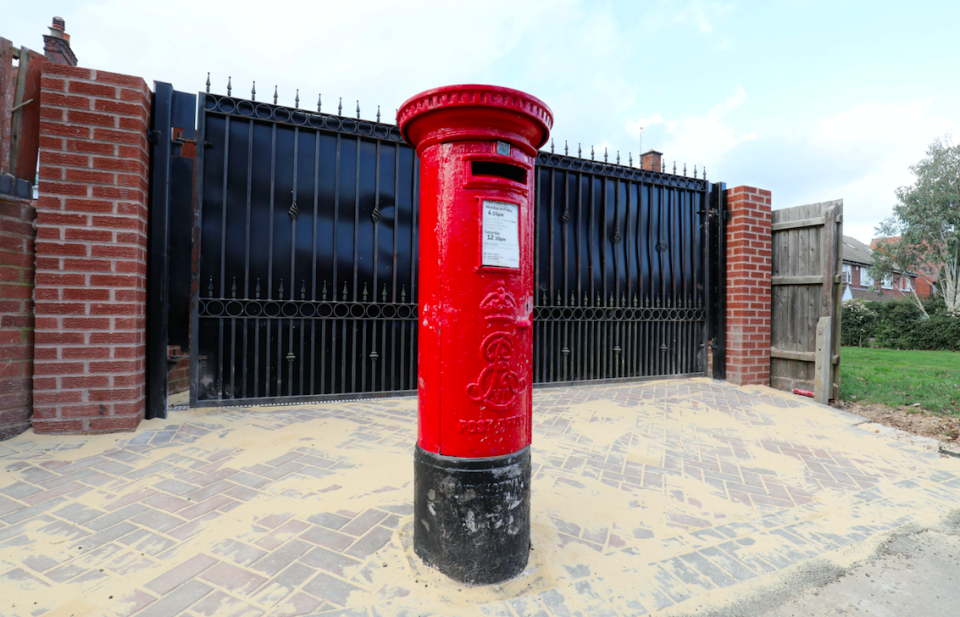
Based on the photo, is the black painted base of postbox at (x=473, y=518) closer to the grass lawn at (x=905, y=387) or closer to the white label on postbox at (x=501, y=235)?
the white label on postbox at (x=501, y=235)

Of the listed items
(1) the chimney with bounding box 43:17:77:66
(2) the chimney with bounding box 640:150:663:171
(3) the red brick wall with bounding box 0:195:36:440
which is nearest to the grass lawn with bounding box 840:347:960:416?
(2) the chimney with bounding box 640:150:663:171

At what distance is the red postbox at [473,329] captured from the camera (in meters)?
2.06

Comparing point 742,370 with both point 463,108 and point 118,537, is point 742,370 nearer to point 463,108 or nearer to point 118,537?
point 463,108

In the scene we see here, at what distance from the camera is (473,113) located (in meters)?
2.05

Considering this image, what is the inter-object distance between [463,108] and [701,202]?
6.30 metres

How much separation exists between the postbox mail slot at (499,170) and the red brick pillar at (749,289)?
576 centimetres

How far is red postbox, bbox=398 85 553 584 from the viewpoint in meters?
2.06

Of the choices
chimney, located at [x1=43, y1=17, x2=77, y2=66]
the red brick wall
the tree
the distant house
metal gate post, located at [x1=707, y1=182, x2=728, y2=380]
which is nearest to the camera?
the red brick wall

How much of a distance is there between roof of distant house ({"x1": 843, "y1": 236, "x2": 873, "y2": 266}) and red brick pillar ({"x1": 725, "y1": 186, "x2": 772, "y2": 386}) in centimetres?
3293

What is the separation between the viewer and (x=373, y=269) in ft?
17.5

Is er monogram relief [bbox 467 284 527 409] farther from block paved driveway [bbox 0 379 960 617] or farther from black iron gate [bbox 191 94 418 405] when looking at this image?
black iron gate [bbox 191 94 418 405]

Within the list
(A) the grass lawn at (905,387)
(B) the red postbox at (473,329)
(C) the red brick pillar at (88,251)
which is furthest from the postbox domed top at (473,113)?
(A) the grass lawn at (905,387)

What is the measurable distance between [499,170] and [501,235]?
34 centimetres

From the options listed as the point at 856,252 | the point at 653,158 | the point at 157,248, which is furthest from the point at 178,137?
the point at 856,252
